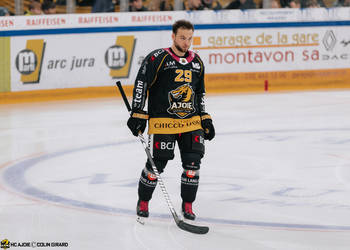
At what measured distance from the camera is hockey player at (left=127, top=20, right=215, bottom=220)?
5.35 metres

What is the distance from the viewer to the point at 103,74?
1360 cm

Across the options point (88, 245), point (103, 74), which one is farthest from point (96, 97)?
point (88, 245)

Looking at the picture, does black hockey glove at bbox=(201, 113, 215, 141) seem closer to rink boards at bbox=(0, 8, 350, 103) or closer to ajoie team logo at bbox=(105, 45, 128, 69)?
rink boards at bbox=(0, 8, 350, 103)

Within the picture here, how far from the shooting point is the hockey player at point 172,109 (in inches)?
211

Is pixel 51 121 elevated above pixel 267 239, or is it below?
below

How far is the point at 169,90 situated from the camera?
541cm

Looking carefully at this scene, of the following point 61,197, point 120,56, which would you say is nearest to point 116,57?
point 120,56

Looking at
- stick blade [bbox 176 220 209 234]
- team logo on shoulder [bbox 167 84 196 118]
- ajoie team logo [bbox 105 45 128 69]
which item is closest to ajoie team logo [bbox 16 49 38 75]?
ajoie team logo [bbox 105 45 128 69]

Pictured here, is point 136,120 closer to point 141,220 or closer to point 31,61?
point 141,220

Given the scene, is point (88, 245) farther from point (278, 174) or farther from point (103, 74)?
point (103, 74)

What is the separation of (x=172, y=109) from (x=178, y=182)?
1753 millimetres

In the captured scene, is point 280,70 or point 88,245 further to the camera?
point 280,70

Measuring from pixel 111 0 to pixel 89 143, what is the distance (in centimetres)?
537

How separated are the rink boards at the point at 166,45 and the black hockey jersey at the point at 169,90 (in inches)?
303
